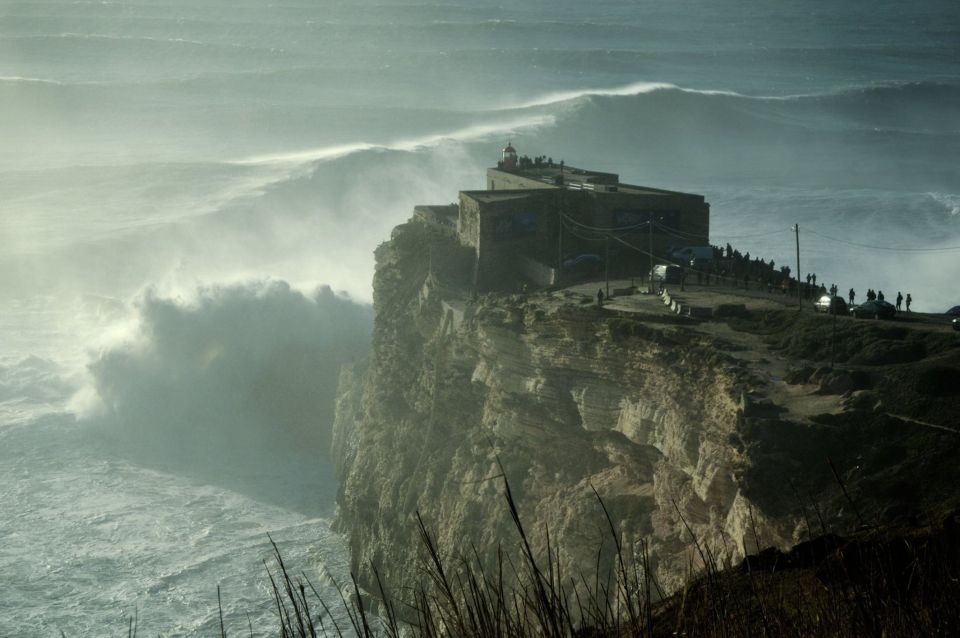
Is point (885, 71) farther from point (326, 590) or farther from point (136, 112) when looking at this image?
point (326, 590)

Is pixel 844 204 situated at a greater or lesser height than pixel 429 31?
lesser

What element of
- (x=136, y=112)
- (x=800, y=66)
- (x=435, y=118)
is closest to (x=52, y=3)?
(x=136, y=112)

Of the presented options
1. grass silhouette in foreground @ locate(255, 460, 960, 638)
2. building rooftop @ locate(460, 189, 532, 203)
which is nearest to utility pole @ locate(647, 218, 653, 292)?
building rooftop @ locate(460, 189, 532, 203)

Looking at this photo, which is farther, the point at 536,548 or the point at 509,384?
the point at 509,384

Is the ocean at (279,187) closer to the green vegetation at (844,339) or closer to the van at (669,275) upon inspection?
the van at (669,275)

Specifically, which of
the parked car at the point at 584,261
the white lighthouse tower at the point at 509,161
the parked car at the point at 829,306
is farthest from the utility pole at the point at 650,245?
the white lighthouse tower at the point at 509,161

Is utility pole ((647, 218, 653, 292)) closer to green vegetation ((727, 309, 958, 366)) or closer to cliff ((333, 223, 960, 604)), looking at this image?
cliff ((333, 223, 960, 604))

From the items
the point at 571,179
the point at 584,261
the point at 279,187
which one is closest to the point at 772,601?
the point at 584,261

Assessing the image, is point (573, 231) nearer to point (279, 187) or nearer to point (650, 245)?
point (650, 245)
